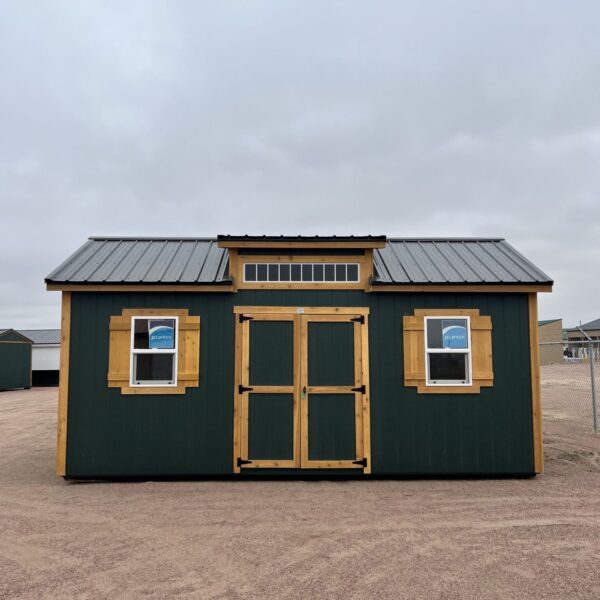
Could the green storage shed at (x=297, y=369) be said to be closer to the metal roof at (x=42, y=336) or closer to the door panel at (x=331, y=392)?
the door panel at (x=331, y=392)

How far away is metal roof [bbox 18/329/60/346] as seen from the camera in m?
31.3

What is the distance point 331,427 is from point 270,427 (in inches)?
37.6

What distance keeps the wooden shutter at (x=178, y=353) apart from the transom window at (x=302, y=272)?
1.20 meters

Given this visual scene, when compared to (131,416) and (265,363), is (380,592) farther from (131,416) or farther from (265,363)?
(131,416)

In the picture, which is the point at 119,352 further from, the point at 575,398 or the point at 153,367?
the point at 575,398

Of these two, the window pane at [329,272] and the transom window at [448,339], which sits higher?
the window pane at [329,272]

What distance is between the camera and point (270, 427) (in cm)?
776

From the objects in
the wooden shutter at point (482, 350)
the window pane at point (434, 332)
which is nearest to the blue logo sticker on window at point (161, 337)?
the window pane at point (434, 332)

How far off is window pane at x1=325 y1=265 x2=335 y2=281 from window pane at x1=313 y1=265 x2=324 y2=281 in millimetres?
83

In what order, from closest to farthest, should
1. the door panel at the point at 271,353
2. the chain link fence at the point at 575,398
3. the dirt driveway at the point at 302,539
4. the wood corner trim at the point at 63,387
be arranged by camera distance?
1. the dirt driveway at the point at 302,539
2. the wood corner trim at the point at 63,387
3. the door panel at the point at 271,353
4. the chain link fence at the point at 575,398

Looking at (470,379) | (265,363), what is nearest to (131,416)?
(265,363)

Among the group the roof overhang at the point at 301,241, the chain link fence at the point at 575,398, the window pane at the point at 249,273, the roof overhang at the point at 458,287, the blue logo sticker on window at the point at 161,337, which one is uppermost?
the roof overhang at the point at 301,241

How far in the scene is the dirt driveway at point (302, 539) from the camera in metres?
4.20

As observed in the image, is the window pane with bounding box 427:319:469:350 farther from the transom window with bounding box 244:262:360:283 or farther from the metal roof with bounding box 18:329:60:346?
the metal roof with bounding box 18:329:60:346
